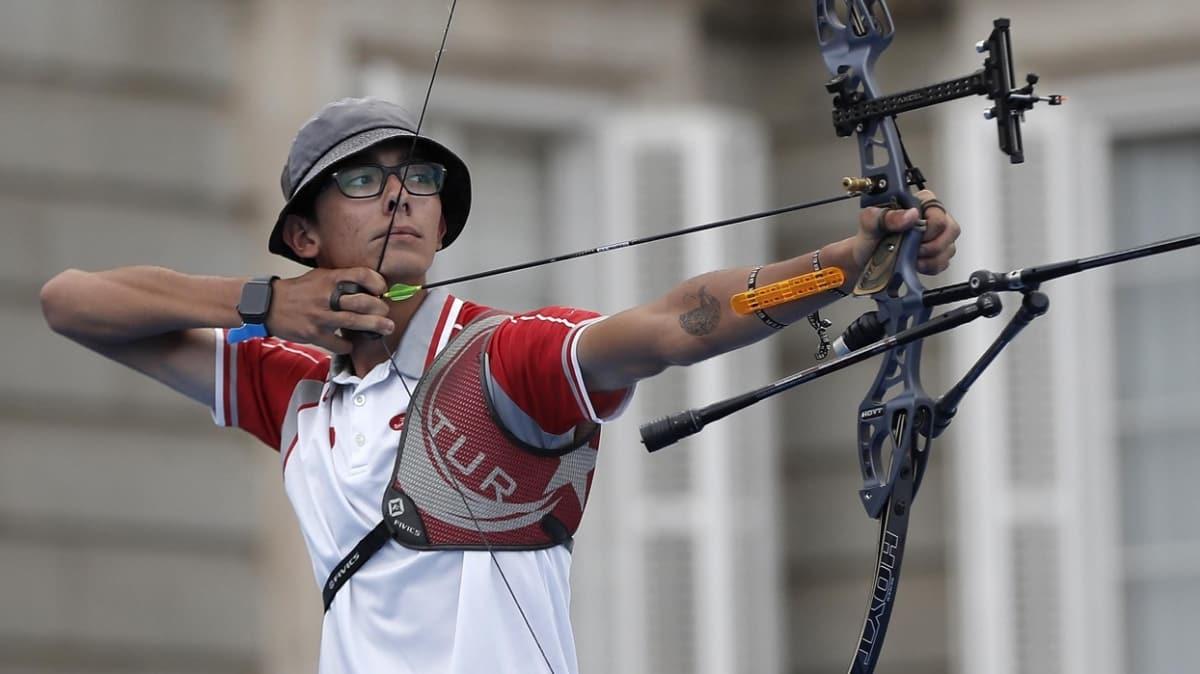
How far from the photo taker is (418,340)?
3.51 meters

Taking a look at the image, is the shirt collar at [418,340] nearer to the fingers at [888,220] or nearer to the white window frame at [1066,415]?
the fingers at [888,220]

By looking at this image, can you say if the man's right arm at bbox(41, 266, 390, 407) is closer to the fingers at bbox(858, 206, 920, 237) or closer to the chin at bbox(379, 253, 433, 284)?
the chin at bbox(379, 253, 433, 284)

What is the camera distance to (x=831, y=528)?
743 centimetres

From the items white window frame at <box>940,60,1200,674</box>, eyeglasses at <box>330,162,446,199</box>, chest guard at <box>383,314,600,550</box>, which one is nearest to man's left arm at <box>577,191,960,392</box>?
chest guard at <box>383,314,600,550</box>

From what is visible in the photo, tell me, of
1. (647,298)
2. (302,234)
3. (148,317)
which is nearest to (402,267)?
(302,234)

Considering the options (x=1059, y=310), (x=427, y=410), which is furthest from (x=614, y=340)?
(x=1059, y=310)

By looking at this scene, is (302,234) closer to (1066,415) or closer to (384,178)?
(384,178)

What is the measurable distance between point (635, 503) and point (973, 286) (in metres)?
4.09

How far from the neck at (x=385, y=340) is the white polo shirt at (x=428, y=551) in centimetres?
2

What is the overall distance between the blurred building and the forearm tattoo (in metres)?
3.42

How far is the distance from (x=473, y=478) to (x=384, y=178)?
500mm

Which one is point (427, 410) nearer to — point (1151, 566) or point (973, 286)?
point (973, 286)

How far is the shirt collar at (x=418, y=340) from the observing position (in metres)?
3.49

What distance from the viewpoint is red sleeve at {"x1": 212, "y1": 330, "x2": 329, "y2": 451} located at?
12.4 feet
